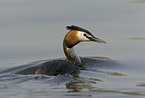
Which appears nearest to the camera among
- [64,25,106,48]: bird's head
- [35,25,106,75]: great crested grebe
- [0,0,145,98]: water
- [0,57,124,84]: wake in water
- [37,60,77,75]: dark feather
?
[0,0,145,98]: water

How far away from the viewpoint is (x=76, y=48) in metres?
11.4

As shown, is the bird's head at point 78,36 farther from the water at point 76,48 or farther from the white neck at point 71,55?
the water at point 76,48

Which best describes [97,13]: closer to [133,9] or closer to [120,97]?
[133,9]

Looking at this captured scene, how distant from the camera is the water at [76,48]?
827 cm

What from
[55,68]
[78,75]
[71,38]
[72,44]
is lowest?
[78,75]

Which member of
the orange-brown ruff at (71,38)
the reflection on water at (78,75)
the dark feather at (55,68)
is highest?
the orange-brown ruff at (71,38)

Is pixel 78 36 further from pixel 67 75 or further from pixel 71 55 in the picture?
pixel 67 75

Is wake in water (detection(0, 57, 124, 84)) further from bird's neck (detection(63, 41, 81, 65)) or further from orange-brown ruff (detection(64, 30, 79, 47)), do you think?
orange-brown ruff (detection(64, 30, 79, 47))

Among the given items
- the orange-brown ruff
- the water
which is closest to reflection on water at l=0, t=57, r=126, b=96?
the water

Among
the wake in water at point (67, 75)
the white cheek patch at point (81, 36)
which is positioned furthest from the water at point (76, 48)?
the white cheek patch at point (81, 36)

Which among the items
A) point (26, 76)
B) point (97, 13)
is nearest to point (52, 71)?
point (26, 76)

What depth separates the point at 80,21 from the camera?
12.4 meters

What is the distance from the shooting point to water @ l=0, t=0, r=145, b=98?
8.27 meters

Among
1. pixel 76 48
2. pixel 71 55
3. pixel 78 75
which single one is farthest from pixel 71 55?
pixel 78 75
